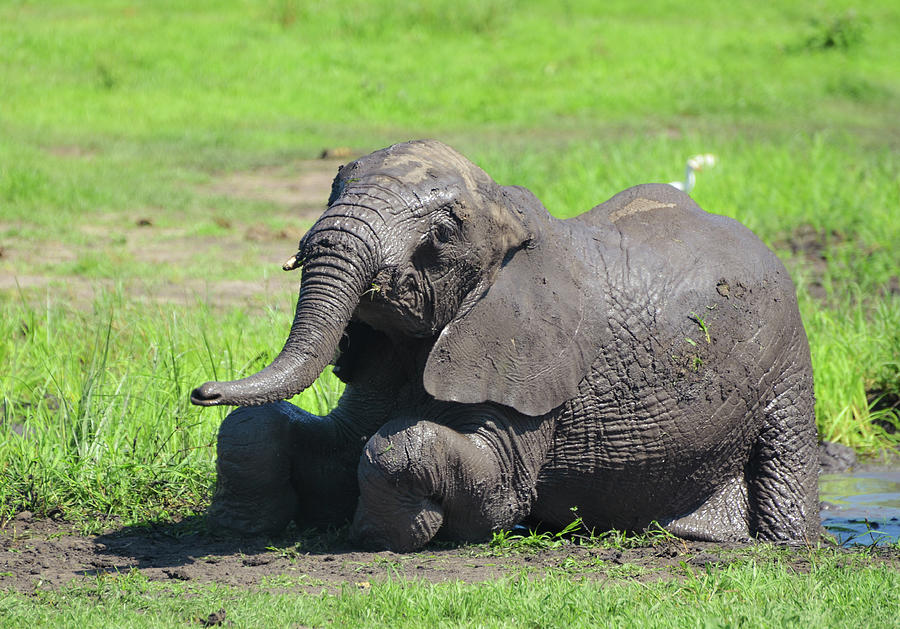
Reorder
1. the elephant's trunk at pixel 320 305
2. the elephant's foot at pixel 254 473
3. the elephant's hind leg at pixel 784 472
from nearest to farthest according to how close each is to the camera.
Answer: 1. the elephant's trunk at pixel 320 305
2. the elephant's foot at pixel 254 473
3. the elephant's hind leg at pixel 784 472

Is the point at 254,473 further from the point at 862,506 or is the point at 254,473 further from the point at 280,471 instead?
the point at 862,506

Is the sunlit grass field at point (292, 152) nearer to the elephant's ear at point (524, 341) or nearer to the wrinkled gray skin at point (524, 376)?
the wrinkled gray skin at point (524, 376)

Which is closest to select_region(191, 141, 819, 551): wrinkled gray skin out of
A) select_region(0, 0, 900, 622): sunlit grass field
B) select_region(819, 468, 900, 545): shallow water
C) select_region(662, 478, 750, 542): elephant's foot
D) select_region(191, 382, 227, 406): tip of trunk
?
select_region(662, 478, 750, 542): elephant's foot

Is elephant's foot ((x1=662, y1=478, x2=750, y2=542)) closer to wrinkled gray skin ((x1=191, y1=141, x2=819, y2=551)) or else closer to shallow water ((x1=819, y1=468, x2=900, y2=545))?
wrinkled gray skin ((x1=191, y1=141, x2=819, y2=551))

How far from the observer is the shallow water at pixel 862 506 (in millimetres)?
5637

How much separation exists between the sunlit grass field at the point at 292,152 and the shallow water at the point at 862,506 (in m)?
0.48

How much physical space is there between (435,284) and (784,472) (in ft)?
5.31

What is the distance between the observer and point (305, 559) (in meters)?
4.69

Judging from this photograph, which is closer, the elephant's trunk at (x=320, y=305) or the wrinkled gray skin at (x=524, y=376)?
the elephant's trunk at (x=320, y=305)

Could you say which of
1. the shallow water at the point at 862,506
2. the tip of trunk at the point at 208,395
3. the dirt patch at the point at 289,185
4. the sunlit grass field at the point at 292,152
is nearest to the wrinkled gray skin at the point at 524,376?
the tip of trunk at the point at 208,395

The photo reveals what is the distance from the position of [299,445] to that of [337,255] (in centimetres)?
104

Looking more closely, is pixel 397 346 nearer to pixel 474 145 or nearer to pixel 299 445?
pixel 299 445

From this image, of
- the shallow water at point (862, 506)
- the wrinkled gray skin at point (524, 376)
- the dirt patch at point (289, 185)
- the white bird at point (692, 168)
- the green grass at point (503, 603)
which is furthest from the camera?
the dirt patch at point (289, 185)

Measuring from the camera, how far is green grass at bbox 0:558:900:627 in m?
3.90
